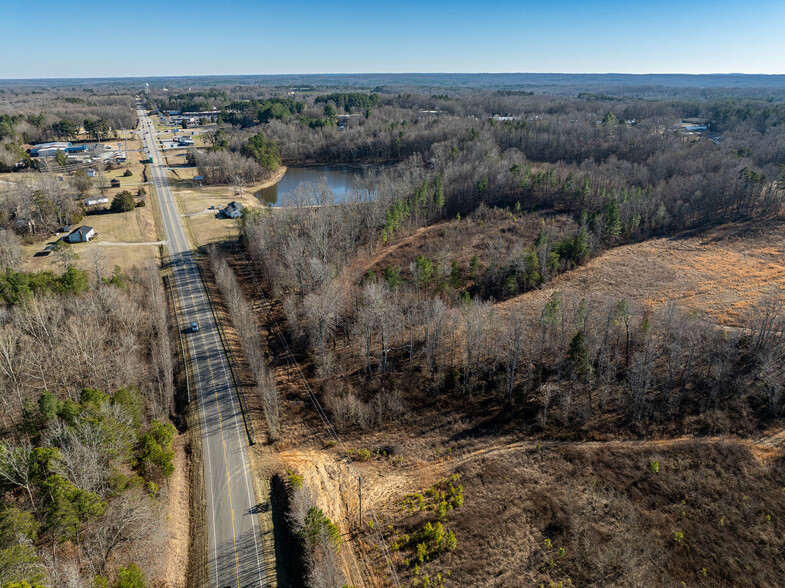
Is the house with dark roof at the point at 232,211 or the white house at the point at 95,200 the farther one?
the house with dark roof at the point at 232,211

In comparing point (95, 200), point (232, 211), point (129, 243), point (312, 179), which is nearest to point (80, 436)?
point (129, 243)

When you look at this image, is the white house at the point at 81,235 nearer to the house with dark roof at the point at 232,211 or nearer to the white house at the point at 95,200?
the white house at the point at 95,200

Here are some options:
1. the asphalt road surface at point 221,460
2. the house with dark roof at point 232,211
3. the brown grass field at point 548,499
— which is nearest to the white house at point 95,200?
the house with dark roof at point 232,211

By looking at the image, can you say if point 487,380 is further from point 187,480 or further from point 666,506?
point 187,480

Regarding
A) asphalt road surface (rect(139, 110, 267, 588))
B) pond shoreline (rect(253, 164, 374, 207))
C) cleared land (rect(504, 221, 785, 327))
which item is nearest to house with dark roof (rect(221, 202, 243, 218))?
pond shoreline (rect(253, 164, 374, 207))

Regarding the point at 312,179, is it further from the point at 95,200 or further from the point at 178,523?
the point at 178,523
